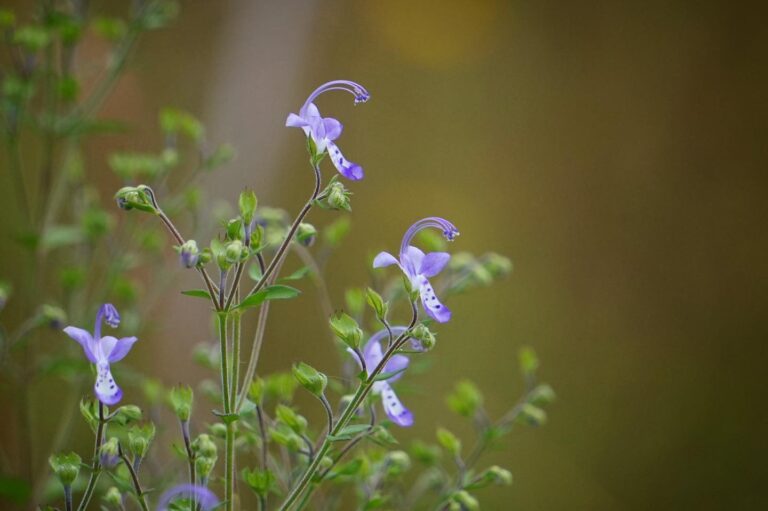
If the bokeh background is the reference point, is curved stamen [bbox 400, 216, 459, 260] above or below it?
below

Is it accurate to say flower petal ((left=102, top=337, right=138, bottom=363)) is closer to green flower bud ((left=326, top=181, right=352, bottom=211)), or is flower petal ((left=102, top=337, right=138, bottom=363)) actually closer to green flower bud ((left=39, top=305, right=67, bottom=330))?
green flower bud ((left=326, top=181, right=352, bottom=211))

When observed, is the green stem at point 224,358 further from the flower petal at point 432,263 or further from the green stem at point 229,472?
the flower petal at point 432,263

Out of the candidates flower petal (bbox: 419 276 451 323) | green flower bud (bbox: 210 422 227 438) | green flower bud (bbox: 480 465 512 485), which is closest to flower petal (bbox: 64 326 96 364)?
green flower bud (bbox: 210 422 227 438)

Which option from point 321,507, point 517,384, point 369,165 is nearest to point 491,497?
point 517,384

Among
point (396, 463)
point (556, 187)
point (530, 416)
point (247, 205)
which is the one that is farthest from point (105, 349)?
point (556, 187)

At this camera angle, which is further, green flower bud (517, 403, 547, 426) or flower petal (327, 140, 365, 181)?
green flower bud (517, 403, 547, 426)

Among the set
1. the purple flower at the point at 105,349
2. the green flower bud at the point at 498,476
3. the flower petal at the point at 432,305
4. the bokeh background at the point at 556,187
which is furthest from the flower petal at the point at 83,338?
the bokeh background at the point at 556,187
